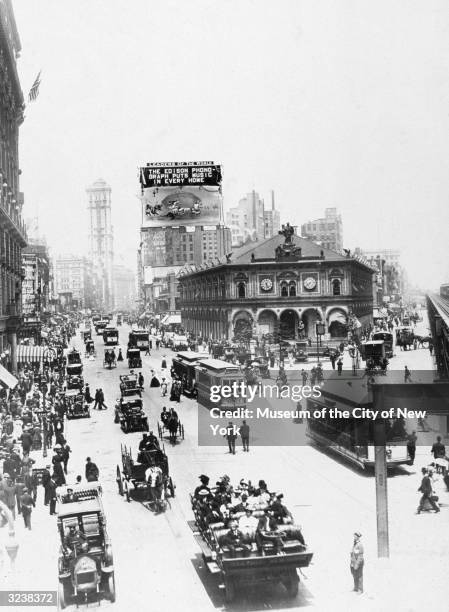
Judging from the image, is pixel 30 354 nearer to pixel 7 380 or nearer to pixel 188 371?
pixel 188 371

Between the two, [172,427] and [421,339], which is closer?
[172,427]

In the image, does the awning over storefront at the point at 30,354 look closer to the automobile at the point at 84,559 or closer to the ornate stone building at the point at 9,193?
the ornate stone building at the point at 9,193

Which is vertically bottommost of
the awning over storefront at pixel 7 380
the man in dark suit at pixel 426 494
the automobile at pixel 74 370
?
the man in dark suit at pixel 426 494

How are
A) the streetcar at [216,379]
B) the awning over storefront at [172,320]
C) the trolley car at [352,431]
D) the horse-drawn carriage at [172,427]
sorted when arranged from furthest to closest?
the awning over storefront at [172,320]
the streetcar at [216,379]
the horse-drawn carriage at [172,427]
the trolley car at [352,431]

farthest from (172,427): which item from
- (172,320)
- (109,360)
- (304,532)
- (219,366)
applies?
(172,320)

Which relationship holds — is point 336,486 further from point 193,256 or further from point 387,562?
point 193,256

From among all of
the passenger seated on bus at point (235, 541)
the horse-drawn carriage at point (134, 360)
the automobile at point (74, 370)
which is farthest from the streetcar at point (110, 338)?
the passenger seated on bus at point (235, 541)

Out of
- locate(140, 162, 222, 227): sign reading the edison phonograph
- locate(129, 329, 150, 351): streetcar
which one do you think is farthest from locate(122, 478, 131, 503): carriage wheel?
locate(129, 329, 150, 351): streetcar
